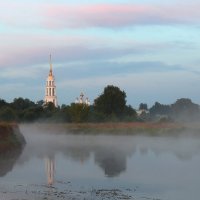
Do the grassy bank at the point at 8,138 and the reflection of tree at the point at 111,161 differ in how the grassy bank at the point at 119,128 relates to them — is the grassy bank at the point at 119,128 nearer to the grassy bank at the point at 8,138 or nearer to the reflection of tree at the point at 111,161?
the reflection of tree at the point at 111,161

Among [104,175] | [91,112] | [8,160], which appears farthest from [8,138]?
[91,112]

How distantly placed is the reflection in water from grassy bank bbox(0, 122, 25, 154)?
6.19m

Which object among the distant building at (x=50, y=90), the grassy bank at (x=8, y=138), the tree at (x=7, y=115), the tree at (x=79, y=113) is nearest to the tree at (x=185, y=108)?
the tree at (x=79, y=113)

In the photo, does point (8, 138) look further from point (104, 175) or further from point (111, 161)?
point (104, 175)

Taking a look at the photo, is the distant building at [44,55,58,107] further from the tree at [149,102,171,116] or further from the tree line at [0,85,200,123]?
the tree at [149,102,171,116]

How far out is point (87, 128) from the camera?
7519 centimetres

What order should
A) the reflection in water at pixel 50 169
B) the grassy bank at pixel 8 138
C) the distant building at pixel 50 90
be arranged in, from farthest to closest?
the distant building at pixel 50 90, the grassy bank at pixel 8 138, the reflection in water at pixel 50 169

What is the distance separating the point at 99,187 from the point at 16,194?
397cm

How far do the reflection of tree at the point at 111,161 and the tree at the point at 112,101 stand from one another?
162ft

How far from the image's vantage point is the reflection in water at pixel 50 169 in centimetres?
2446

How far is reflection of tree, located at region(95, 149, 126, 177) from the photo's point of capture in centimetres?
2924

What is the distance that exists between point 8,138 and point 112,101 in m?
52.4

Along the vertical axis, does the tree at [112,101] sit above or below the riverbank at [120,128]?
above

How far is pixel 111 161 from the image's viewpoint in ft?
115
